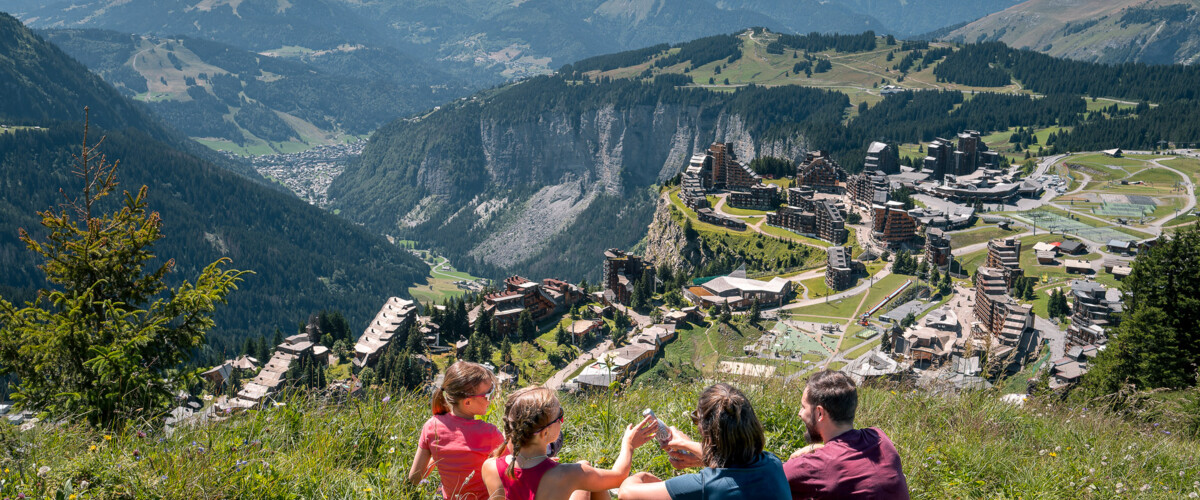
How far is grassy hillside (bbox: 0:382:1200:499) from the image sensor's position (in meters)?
5.70

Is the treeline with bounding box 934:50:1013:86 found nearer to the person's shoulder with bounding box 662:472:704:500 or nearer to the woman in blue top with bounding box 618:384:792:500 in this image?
the woman in blue top with bounding box 618:384:792:500

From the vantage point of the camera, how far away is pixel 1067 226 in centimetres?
7131

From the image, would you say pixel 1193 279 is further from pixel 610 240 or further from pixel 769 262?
pixel 610 240

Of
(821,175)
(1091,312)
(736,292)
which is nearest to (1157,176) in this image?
(821,175)

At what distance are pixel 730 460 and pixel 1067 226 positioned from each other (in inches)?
3193

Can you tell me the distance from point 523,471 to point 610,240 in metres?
152

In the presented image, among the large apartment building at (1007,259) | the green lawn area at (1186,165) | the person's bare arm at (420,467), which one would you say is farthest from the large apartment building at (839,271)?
the person's bare arm at (420,467)

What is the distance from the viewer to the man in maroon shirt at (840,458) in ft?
17.8

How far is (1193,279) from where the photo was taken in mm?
17969

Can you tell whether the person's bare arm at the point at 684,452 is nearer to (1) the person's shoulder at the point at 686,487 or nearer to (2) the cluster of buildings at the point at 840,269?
(1) the person's shoulder at the point at 686,487

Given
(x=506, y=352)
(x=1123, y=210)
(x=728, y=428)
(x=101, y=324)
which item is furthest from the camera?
(x=1123, y=210)

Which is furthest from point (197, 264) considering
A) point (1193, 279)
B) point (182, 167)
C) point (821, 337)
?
point (1193, 279)

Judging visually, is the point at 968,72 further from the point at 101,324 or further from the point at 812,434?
the point at 101,324

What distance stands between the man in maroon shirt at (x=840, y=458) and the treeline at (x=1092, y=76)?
559 feet
